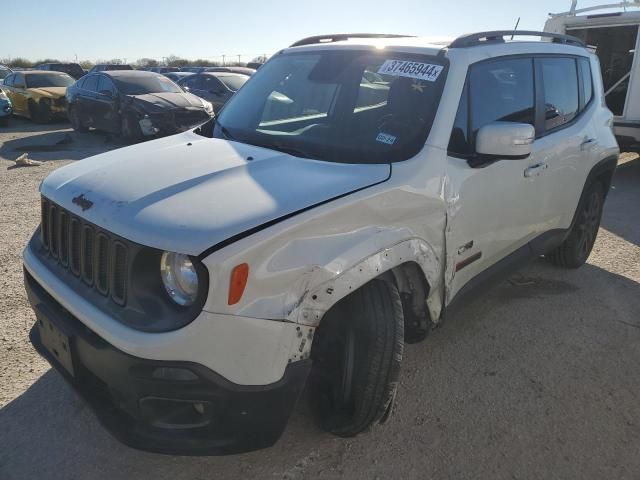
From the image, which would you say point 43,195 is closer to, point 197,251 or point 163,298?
point 163,298

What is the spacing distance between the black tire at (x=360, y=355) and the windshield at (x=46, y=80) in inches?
669

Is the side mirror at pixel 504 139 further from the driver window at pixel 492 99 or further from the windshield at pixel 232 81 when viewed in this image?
the windshield at pixel 232 81

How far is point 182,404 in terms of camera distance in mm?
2018

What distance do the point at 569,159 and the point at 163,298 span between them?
3.14 meters

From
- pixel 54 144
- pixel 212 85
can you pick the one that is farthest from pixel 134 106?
pixel 212 85

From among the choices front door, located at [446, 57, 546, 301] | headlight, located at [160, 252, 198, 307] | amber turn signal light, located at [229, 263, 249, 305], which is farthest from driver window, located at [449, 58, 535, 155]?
headlight, located at [160, 252, 198, 307]

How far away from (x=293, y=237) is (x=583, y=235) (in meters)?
3.67

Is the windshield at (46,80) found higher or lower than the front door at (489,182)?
lower

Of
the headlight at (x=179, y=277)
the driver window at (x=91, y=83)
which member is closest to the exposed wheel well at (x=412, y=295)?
the headlight at (x=179, y=277)

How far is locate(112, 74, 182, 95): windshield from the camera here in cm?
1192

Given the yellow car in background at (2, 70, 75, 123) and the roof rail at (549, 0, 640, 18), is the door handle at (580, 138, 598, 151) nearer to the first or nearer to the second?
the roof rail at (549, 0, 640, 18)

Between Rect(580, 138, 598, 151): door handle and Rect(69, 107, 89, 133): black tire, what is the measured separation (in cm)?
1214

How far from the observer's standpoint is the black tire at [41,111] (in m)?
15.5

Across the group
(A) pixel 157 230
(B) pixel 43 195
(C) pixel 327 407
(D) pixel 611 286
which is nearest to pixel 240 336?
(A) pixel 157 230
